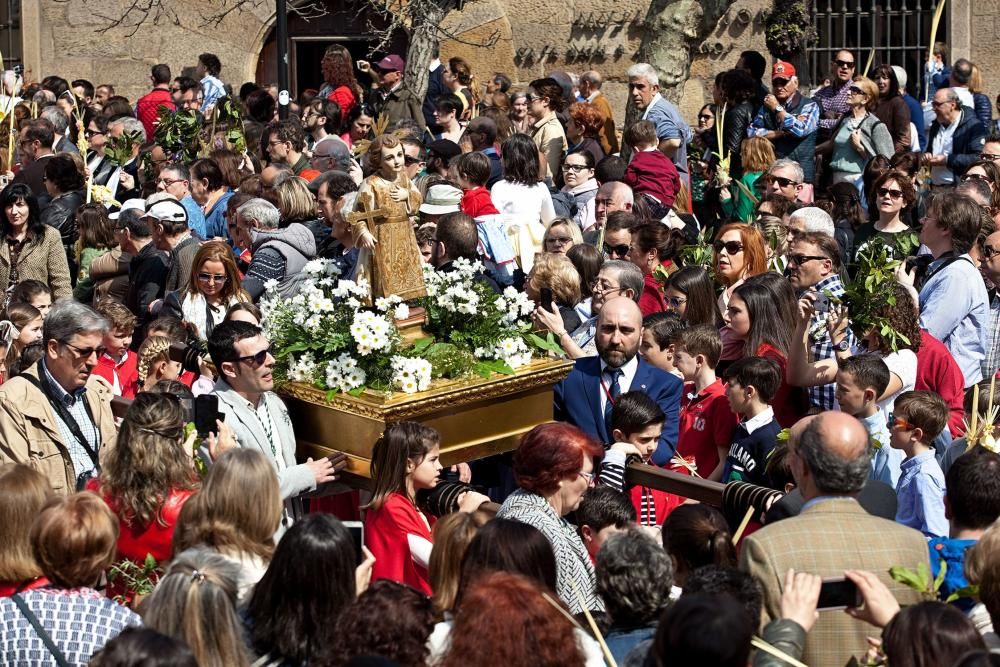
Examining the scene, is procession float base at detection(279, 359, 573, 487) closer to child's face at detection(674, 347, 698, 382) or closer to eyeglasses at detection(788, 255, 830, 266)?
child's face at detection(674, 347, 698, 382)

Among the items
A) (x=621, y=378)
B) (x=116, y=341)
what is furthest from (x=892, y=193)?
(x=116, y=341)

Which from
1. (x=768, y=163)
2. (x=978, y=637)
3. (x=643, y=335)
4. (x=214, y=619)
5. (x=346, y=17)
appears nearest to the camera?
(x=978, y=637)

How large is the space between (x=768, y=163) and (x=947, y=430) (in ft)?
17.0

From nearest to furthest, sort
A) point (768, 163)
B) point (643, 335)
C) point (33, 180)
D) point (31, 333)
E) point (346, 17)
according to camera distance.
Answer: point (643, 335) < point (31, 333) < point (768, 163) < point (33, 180) < point (346, 17)

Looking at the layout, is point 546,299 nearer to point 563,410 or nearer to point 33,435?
point 563,410

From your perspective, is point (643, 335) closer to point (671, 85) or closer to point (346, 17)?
point (671, 85)

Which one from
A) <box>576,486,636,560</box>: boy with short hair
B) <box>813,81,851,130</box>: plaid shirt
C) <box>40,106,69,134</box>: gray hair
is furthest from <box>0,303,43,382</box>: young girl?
<box>813,81,851,130</box>: plaid shirt

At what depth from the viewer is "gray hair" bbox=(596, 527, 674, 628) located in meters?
4.45

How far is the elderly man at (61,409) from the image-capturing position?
6301 mm

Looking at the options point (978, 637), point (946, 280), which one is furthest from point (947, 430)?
point (978, 637)

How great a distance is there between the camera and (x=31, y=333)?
7.95 m

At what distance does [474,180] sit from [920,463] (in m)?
4.89

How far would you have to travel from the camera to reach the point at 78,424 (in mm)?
6500

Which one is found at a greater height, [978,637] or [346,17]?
[978,637]
